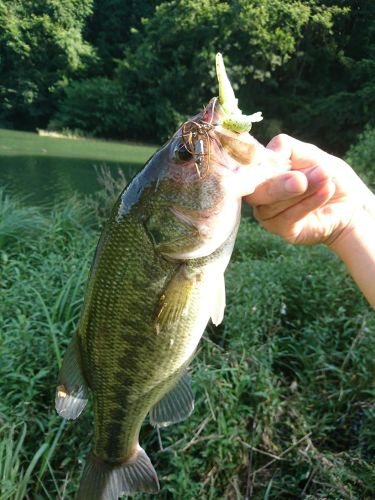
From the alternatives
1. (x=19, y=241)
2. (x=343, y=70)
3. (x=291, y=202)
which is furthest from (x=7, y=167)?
(x=343, y=70)

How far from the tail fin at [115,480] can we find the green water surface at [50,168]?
9.73 m

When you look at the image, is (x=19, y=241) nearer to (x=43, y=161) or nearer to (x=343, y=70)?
(x=43, y=161)

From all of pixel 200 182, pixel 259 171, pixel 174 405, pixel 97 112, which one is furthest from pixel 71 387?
pixel 97 112

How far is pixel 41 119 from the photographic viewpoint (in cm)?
4128

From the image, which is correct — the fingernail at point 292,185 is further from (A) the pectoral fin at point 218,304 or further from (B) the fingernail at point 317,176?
(A) the pectoral fin at point 218,304

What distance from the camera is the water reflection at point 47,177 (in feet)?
40.5

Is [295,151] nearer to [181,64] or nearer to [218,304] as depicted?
[218,304]

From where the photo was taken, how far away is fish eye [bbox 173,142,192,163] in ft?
4.86

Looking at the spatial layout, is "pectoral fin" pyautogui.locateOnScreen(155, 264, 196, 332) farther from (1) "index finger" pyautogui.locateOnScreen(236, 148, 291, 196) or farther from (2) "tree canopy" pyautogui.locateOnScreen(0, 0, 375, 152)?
(2) "tree canopy" pyautogui.locateOnScreen(0, 0, 375, 152)

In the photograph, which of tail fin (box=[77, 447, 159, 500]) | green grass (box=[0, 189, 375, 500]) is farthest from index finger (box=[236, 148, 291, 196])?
green grass (box=[0, 189, 375, 500])

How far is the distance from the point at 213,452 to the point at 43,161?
59.6 feet

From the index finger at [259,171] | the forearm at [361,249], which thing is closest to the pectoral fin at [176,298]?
the index finger at [259,171]

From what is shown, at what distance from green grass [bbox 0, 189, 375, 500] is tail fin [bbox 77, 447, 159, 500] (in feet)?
2.74

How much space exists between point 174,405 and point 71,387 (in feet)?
1.21
